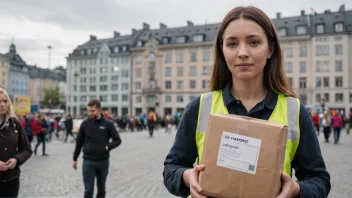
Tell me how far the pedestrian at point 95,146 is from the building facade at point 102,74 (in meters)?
72.6

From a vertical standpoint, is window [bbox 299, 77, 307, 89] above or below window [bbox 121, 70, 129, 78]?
below

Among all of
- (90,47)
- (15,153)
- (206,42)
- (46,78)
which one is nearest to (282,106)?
(15,153)

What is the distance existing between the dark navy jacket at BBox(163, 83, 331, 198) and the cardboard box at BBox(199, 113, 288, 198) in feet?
0.92

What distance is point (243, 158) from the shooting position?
155 cm

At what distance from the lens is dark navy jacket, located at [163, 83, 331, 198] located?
183 cm

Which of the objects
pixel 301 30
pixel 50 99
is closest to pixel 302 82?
pixel 301 30

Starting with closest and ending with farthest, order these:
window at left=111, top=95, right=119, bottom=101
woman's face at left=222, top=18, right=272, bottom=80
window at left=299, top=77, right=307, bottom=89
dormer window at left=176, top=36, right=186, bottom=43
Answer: woman's face at left=222, top=18, right=272, bottom=80 < window at left=299, top=77, right=307, bottom=89 < dormer window at left=176, top=36, right=186, bottom=43 < window at left=111, top=95, right=119, bottom=101

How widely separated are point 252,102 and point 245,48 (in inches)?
11.5

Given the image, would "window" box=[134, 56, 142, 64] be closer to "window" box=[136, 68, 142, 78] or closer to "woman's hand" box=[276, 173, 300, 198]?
"window" box=[136, 68, 142, 78]

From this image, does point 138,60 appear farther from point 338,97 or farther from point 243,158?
point 243,158

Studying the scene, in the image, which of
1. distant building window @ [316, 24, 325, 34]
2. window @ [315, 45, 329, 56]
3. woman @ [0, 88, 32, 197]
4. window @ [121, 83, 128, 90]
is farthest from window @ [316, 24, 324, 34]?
woman @ [0, 88, 32, 197]

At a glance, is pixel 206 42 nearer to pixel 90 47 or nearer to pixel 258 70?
pixel 90 47

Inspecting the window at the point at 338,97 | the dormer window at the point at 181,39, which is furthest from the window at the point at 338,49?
the dormer window at the point at 181,39

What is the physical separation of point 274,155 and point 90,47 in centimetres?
9148
